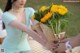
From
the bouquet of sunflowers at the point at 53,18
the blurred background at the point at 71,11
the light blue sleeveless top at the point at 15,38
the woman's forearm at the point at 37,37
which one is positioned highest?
the bouquet of sunflowers at the point at 53,18

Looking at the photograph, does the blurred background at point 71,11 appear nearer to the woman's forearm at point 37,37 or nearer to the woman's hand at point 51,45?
the woman's forearm at point 37,37

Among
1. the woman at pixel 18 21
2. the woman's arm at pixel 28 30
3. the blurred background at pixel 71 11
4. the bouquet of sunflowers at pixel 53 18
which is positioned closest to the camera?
the bouquet of sunflowers at pixel 53 18

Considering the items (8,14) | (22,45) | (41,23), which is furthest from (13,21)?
(41,23)

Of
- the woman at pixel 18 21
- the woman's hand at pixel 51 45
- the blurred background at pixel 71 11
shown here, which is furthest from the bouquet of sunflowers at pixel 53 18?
the blurred background at pixel 71 11

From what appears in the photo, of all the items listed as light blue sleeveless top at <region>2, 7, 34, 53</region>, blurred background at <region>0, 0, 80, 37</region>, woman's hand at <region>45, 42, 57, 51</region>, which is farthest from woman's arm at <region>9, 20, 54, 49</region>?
blurred background at <region>0, 0, 80, 37</region>

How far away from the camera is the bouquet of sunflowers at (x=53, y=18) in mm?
2385

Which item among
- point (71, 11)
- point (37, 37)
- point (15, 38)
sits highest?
point (37, 37)

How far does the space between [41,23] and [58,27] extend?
0.57 ft

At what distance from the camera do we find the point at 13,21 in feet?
9.59

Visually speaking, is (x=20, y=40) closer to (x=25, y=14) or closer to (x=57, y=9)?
(x=25, y=14)

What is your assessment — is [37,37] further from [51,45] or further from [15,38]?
[15,38]

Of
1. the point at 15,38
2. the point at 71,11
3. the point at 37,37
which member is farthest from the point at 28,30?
the point at 71,11

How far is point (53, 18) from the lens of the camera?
2.40 m

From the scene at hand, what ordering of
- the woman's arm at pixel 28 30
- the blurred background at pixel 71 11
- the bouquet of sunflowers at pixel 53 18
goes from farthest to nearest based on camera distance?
the blurred background at pixel 71 11
the woman's arm at pixel 28 30
the bouquet of sunflowers at pixel 53 18
